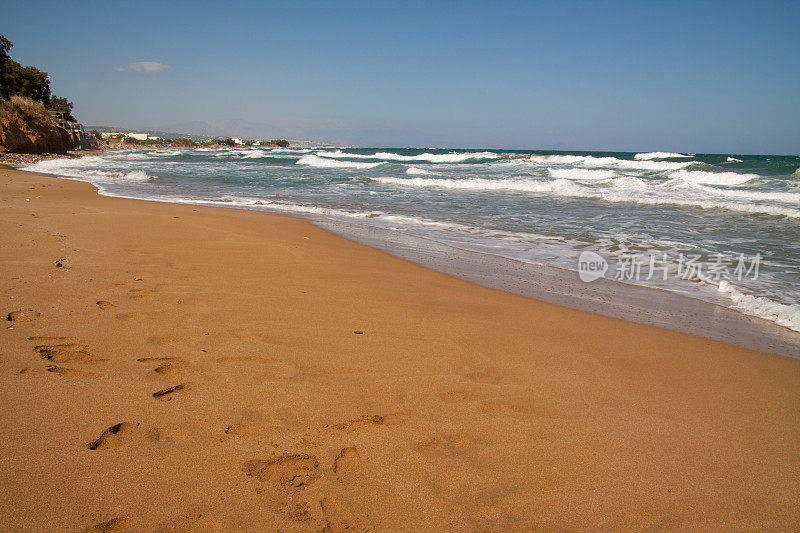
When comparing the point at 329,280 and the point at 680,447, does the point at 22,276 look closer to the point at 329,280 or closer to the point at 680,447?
the point at 329,280

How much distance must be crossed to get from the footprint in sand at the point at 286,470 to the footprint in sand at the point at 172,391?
0.65 m

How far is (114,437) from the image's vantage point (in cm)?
175

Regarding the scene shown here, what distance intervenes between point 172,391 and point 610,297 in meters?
4.18

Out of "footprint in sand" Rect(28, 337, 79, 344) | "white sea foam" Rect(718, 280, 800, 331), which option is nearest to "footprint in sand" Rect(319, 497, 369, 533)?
"footprint in sand" Rect(28, 337, 79, 344)

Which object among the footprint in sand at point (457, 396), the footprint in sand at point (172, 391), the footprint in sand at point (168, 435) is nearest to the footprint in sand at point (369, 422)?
→ the footprint in sand at point (457, 396)

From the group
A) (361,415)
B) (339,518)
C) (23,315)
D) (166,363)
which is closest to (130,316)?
(23,315)

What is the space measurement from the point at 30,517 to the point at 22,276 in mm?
2937

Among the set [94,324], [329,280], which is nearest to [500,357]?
[329,280]

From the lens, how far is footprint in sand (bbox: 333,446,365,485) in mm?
1661

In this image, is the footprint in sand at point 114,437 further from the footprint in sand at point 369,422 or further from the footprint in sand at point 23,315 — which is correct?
the footprint in sand at point 23,315

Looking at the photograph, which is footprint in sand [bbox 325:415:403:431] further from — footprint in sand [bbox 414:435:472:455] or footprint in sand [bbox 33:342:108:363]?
footprint in sand [bbox 33:342:108:363]

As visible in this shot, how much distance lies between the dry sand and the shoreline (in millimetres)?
364

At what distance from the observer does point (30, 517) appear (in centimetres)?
136

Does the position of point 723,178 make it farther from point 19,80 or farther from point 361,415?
point 19,80
